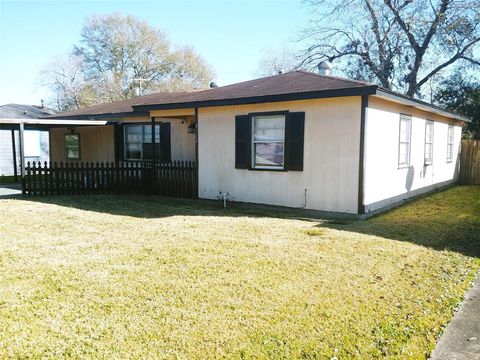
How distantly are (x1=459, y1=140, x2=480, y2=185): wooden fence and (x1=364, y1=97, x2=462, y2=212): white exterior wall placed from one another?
4030mm

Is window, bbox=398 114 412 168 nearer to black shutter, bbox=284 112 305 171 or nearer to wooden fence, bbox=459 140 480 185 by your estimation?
black shutter, bbox=284 112 305 171

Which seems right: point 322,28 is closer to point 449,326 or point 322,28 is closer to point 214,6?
point 214,6

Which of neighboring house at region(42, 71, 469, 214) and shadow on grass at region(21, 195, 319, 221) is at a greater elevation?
neighboring house at region(42, 71, 469, 214)

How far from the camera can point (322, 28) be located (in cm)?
2694

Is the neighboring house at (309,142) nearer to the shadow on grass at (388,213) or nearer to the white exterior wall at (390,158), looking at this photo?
the white exterior wall at (390,158)

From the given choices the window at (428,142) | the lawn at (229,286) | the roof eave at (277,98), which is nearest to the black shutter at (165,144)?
the roof eave at (277,98)

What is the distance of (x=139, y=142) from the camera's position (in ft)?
46.5

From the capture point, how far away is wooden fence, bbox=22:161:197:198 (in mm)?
11623

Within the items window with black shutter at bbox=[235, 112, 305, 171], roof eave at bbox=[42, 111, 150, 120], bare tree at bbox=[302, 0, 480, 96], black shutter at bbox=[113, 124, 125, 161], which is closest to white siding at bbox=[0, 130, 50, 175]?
roof eave at bbox=[42, 111, 150, 120]

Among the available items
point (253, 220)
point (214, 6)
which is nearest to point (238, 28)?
point (214, 6)

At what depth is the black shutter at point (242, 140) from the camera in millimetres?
9852

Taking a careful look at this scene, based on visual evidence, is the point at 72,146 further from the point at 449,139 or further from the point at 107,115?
the point at 449,139

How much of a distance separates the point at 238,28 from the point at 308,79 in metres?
12.6

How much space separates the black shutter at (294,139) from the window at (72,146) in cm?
1089
